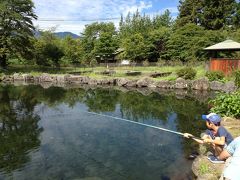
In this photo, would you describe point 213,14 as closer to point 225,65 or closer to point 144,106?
point 225,65

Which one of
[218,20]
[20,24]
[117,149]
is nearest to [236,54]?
[218,20]

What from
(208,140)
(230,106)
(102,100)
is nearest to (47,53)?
(102,100)

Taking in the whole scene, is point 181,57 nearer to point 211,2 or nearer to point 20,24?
point 211,2

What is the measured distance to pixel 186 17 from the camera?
46.8 metres

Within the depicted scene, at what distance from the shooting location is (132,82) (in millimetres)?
27094

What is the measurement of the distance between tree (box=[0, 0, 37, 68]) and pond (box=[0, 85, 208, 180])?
22.3m

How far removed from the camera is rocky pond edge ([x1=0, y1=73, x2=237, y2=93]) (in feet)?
73.5

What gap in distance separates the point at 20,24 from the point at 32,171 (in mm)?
35240

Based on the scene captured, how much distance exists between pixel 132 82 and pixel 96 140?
56.0 feet

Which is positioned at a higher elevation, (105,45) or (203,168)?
(105,45)

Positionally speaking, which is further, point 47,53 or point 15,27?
point 47,53

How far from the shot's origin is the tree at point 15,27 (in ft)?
125

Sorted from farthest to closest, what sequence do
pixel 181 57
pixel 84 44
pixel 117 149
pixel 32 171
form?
1. pixel 84 44
2. pixel 181 57
3. pixel 117 149
4. pixel 32 171

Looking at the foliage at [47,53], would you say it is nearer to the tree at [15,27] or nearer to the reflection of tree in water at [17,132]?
the tree at [15,27]
